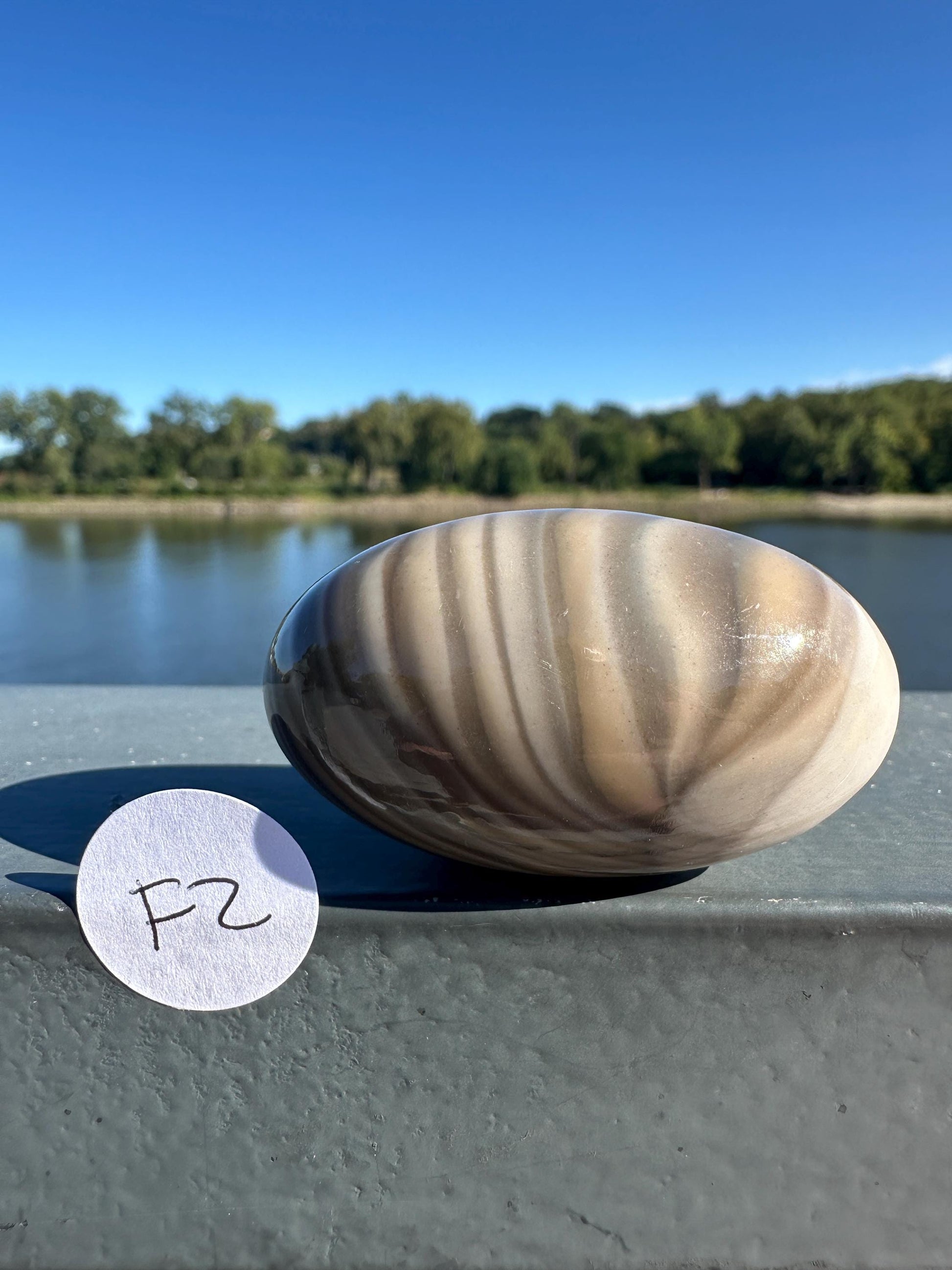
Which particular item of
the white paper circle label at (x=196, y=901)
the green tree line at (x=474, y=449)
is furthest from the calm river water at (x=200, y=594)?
the green tree line at (x=474, y=449)

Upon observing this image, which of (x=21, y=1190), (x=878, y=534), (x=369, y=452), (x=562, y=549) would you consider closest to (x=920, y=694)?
(x=562, y=549)

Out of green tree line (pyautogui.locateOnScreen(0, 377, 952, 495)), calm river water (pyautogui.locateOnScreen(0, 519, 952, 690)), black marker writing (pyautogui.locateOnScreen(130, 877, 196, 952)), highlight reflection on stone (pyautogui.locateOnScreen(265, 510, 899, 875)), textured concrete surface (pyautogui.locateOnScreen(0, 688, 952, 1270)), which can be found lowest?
calm river water (pyautogui.locateOnScreen(0, 519, 952, 690))

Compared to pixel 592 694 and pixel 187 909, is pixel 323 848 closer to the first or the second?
pixel 187 909

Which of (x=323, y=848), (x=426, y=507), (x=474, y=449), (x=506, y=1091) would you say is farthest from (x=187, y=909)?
(x=474, y=449)

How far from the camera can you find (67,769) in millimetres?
2061

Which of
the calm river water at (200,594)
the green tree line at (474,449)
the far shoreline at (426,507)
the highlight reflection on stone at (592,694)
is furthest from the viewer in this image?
the green tree line at (474,449)

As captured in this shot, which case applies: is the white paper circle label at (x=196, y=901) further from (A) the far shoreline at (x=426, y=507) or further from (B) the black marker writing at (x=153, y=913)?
(A) the far shoreline at (x=426, y=507)

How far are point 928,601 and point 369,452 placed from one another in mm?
40847

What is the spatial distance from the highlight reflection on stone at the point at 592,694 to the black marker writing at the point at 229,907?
24cm

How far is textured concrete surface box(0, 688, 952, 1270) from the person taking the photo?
4.44ft

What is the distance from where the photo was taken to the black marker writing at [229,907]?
1409 millimetres

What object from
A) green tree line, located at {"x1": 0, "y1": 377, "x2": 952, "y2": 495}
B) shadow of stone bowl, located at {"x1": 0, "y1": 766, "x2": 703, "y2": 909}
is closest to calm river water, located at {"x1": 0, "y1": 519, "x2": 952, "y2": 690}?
shadow of stone bowl, located at {"x1": 0, "y1": 766, "x2": 703, "y2": 909}

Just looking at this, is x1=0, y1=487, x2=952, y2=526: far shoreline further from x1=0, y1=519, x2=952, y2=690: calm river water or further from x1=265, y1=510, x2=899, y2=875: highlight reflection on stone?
x1=265, y1=510, x2=899, y2=875: highlight reflection on stone

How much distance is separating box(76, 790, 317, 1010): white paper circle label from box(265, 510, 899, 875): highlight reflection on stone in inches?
7.1
